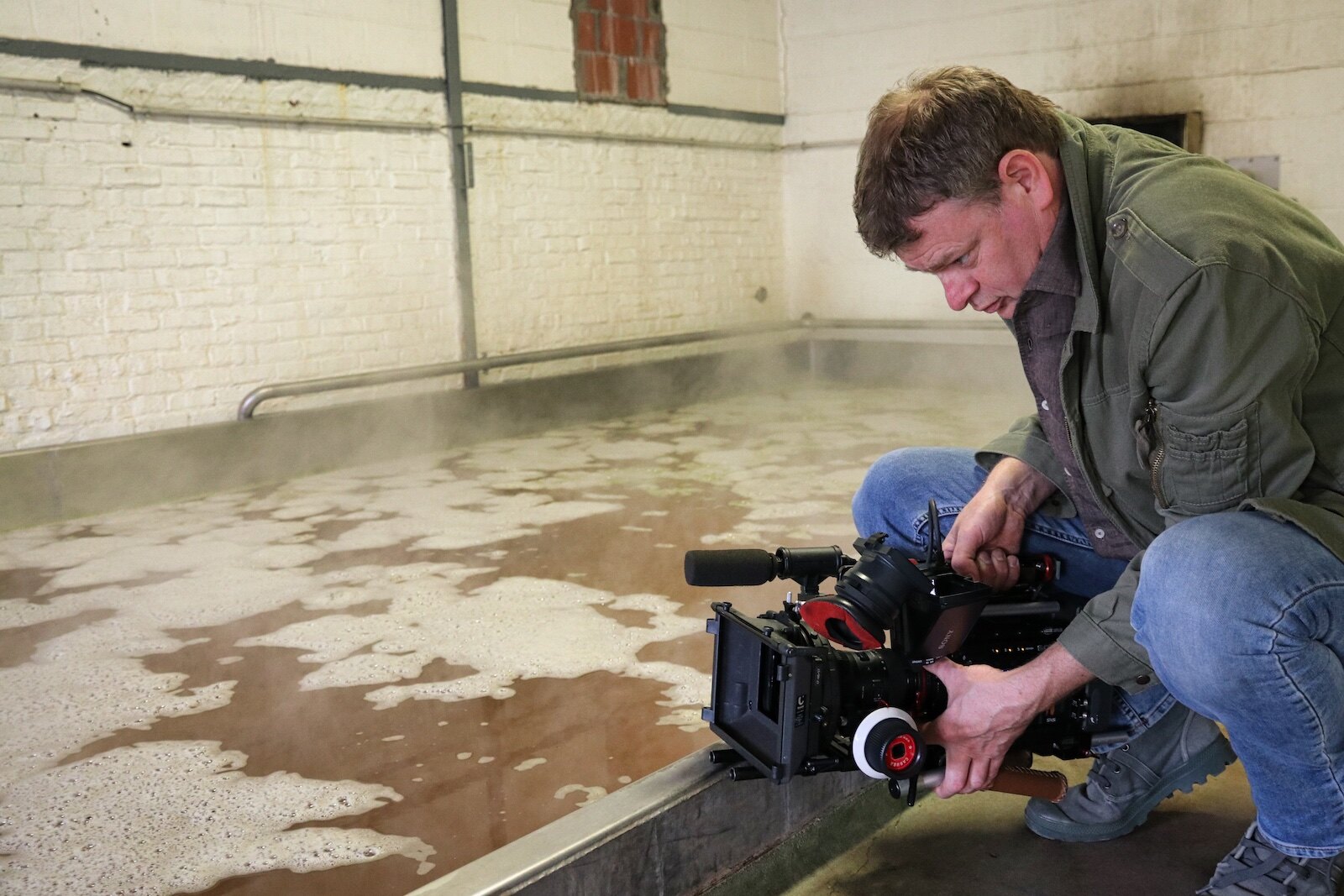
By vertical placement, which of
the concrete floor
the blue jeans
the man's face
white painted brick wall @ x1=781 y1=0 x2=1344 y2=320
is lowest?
the concrete floor

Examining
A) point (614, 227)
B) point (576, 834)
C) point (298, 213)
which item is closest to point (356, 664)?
point (576, 834)

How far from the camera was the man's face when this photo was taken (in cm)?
124

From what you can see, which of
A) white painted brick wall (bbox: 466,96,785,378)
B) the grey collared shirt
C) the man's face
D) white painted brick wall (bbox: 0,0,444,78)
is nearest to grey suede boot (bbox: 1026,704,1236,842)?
the grey collared shirt

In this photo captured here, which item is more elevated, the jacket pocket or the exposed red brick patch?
the exposed red brick patch

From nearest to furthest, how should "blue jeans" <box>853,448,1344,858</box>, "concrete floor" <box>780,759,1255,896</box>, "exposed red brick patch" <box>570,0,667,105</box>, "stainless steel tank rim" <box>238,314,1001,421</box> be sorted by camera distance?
1. "blue jeans" <box>853,448,1344,858</box>
2. "concrete floor" <box>780,759,1255,896</box>
3. "stainless steel tank rim" <box>238,314,1001,421</box>
4. "exposed red brick patch" <box>570,0,667,105</box>

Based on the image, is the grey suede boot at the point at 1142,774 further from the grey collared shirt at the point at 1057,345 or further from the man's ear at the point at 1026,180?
the man's ear at the point at 1026,180

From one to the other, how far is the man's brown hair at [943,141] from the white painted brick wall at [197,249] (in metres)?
3.19

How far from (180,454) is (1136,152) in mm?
3472

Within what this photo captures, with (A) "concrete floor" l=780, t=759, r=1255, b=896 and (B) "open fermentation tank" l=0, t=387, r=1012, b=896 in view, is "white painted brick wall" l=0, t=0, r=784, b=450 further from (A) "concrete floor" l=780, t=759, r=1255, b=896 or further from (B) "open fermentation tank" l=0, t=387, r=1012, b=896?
(A) "concrete floor" l=780, t=759, r=1255, b=896

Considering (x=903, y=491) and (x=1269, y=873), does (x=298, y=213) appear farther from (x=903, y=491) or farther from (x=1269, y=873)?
(x=1269, y=873)

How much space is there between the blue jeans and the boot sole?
0.61 feet

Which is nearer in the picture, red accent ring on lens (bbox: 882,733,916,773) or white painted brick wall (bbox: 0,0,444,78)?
red accent ring on lens (bbox: 882,733,916,773)

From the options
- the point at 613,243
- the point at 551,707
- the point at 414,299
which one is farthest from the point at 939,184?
the point at 613,243

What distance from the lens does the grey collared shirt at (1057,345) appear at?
125 centimetres
